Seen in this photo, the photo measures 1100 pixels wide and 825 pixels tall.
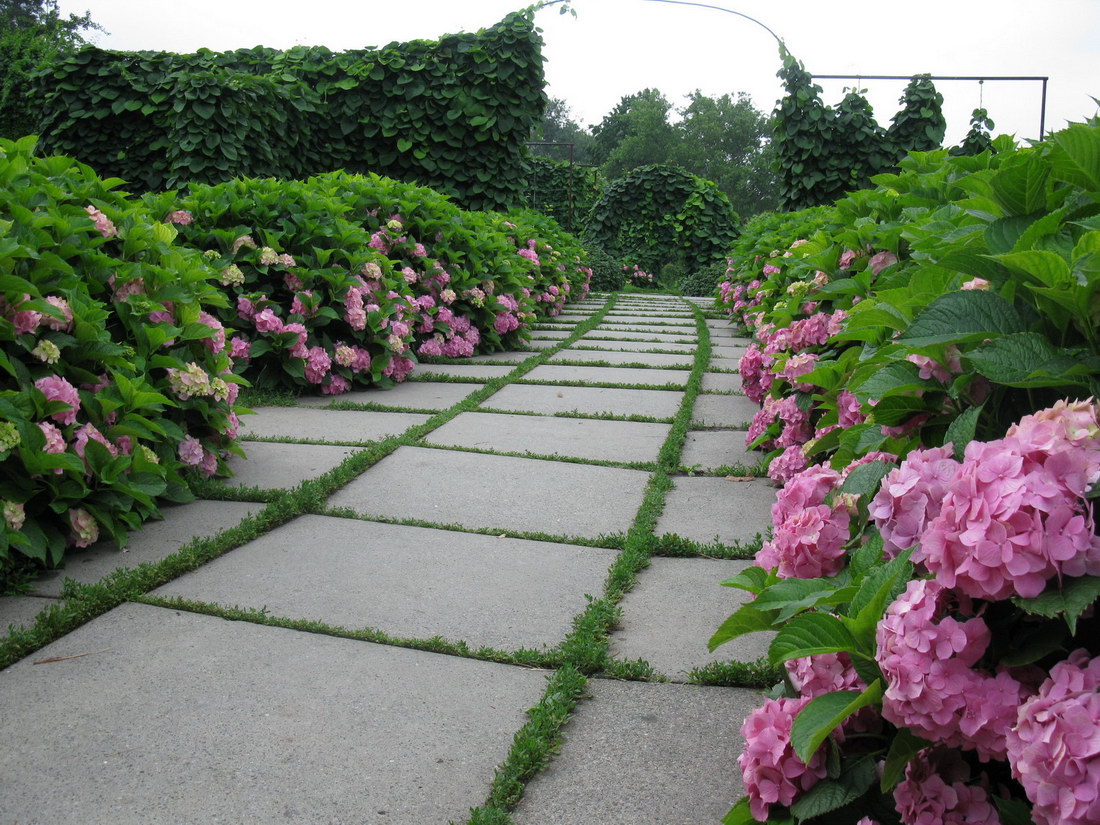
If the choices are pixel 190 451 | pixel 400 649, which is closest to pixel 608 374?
pixel 190 451

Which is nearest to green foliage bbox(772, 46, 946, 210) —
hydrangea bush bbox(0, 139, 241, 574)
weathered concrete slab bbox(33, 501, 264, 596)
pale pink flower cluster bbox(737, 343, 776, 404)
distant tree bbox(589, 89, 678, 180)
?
pale pink flower cluster bbox(737, 343, 776, 404)

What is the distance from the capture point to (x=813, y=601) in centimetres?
108

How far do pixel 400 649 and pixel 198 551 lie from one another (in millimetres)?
798

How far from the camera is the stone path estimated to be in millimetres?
1399

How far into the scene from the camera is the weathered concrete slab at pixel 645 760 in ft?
4.45

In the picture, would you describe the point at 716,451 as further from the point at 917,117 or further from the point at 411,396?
the point at 917,117

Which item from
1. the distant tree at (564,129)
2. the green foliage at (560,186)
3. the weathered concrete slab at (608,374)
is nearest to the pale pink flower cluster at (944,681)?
the weathered concrete slab at (608,374)

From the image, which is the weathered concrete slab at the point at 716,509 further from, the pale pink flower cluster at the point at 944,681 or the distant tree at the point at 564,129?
the distant tree at the point at 564,129

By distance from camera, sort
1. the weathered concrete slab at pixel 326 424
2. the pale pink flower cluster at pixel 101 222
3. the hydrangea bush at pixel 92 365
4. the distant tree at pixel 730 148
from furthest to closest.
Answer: the distant tree at pixel 730 148 < the weathered concrete slab at pixel 326 424 < the pale pink flower cluster at pixel 101 222 < the hydrangea bush at pixel 92 365

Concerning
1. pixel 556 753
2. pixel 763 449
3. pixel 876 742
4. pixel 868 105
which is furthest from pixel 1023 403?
pixel 868 105

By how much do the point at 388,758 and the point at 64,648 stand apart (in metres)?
0.85

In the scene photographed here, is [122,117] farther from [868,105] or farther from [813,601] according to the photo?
[813,601]

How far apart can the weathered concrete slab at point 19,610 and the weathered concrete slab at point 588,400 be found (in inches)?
Answer: 99.9

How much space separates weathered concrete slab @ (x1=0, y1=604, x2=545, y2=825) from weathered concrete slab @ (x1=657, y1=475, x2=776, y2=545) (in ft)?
3.26
